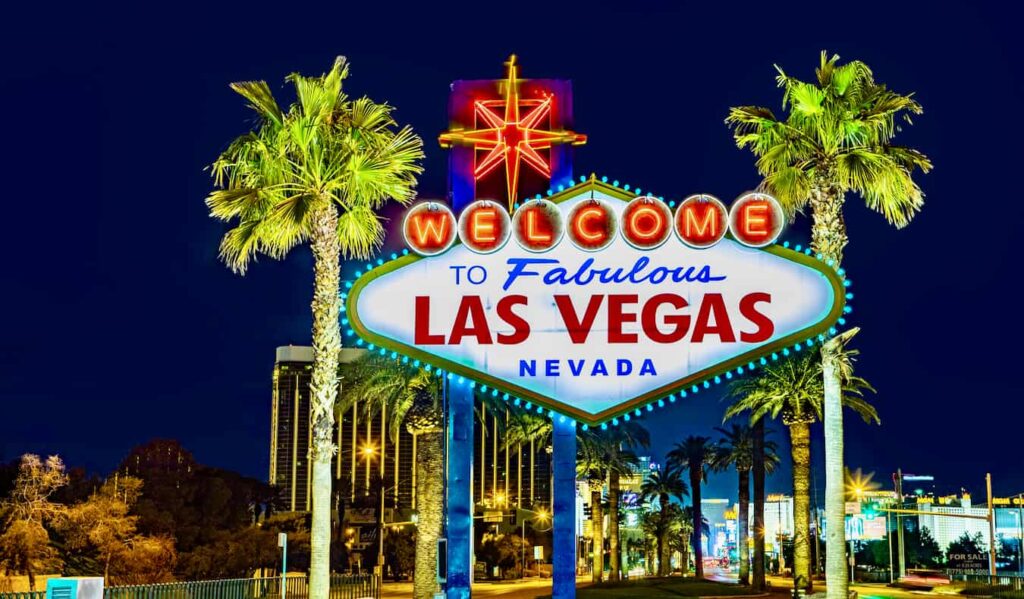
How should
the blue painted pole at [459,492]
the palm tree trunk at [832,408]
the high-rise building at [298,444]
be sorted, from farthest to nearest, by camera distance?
the high-rise building at [298,444] < the blue painted pole at [459,492] < the palm tree trunk at [832,408]

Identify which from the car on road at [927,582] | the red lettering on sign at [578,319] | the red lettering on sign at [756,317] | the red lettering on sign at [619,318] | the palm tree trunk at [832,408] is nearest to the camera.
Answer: the red lettering on sign at [756,317]

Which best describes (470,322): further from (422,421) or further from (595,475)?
(595,475)

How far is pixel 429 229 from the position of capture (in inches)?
855

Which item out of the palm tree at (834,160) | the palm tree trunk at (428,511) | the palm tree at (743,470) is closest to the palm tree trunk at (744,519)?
the palm tree at (743,470)

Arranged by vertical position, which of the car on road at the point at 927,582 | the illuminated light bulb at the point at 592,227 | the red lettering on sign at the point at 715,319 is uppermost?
the illuminated light bulb at the point at 592,227

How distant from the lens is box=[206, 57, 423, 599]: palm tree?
20844 millimetres

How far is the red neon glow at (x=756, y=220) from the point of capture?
2095cm

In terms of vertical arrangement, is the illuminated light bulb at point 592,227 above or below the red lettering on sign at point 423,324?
above

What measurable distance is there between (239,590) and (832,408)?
1759 cm

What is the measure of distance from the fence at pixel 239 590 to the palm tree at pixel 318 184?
6.62 m

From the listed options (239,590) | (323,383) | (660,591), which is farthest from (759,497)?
(323,383)

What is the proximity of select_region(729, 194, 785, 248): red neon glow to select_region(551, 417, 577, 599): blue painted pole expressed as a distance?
479cm

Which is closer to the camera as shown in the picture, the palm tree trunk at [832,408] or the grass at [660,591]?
the palm tree trunk at [832,408]

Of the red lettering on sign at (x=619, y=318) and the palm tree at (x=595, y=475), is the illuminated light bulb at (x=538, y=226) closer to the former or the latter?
the red lettering on sign at (x=619, y=318)
